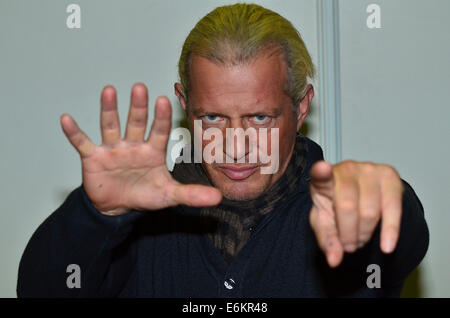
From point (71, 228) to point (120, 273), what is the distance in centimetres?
32

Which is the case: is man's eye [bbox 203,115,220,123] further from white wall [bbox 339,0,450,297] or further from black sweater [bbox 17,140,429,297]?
white wall [bbox 339,0,450,297]

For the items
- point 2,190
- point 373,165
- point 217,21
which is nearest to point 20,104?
point 2,190

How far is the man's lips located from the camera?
1402 millimetres

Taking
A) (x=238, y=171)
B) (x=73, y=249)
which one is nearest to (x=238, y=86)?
(x=238, y=171)

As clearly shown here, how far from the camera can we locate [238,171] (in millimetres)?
1404

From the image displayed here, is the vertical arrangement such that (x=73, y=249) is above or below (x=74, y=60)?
below

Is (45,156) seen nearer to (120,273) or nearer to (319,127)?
(120,273)

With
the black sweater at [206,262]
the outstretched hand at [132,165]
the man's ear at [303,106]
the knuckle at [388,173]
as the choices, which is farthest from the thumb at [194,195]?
the man's ear at [303,106]

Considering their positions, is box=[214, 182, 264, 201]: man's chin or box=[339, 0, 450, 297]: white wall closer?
box=[214, 182, 264, 201]: man's chin

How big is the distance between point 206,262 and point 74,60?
2.48ft

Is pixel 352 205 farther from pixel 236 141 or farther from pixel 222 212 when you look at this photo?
pixel 222 212

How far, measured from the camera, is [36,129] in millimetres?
1830

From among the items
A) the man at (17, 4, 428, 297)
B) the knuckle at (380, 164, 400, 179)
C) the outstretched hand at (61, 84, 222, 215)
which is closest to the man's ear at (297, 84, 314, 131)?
the man at (17, 4, 428, 297)

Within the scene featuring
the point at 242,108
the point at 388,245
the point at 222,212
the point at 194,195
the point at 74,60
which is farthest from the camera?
the point at 74,60
